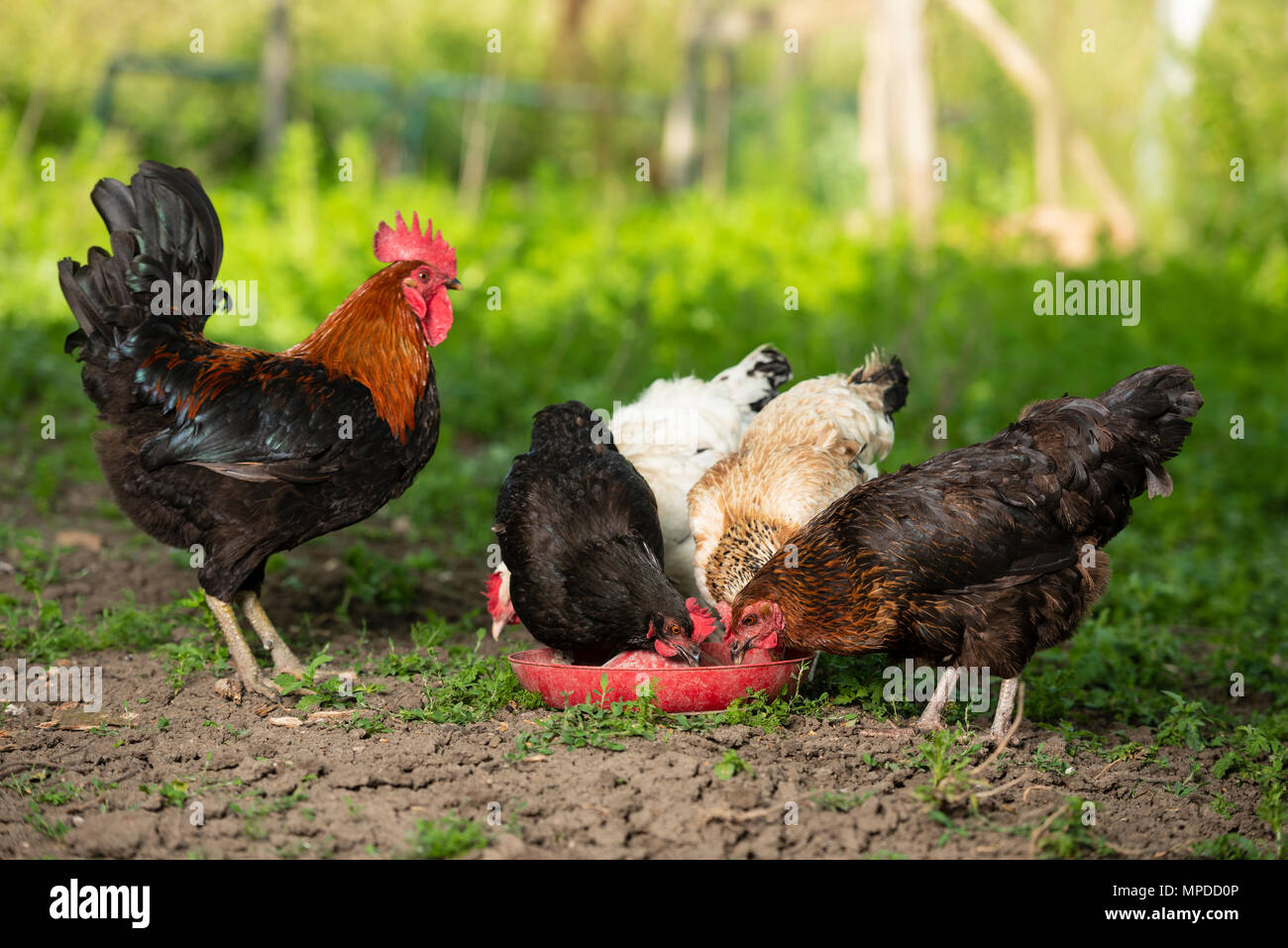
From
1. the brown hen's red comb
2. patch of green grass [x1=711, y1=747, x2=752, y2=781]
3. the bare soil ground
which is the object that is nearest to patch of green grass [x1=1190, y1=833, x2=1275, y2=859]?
the bare soil ground

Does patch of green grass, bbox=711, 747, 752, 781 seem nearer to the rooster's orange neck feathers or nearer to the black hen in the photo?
the black hen

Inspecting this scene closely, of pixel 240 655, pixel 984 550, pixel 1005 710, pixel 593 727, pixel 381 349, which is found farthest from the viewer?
pixel 381 349

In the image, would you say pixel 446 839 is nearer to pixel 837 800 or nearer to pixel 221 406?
pixel 837 800

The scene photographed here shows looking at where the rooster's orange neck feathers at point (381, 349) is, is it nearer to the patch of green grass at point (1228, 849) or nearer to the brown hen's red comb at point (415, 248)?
→ the brown hen's red comb at point (415, 248)

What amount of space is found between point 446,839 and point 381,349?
2.31 m

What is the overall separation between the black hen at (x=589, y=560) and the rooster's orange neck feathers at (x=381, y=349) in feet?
1.83

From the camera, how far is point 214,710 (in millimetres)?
4188

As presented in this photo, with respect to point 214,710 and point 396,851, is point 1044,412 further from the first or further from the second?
point 214,710

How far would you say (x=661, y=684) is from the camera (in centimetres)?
392

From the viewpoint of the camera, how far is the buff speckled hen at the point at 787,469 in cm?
473

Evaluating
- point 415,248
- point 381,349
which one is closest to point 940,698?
point 381,349

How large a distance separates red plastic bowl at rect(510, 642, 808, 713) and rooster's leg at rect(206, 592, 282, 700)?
41.3 inches

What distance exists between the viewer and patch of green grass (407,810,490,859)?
295 cm

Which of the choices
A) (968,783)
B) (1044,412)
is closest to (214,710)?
(968,783)
